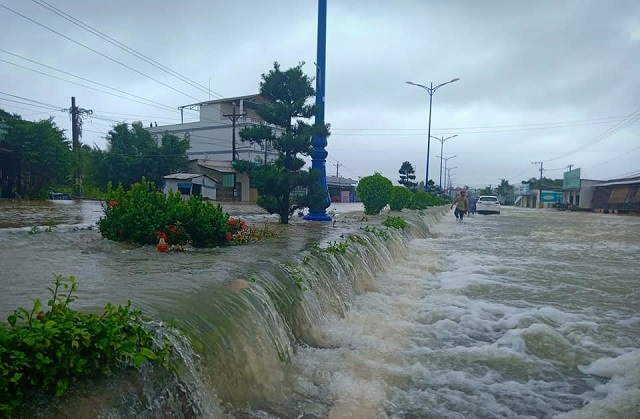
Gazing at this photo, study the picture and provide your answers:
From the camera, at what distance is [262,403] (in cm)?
374

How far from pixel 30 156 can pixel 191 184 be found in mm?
10175

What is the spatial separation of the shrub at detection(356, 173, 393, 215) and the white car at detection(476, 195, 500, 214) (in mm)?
17548

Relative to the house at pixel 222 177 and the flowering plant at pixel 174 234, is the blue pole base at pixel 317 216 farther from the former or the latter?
the house at pixel 222 177

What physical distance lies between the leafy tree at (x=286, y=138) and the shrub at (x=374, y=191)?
881 centimetres

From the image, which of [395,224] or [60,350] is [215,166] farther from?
[60,350]

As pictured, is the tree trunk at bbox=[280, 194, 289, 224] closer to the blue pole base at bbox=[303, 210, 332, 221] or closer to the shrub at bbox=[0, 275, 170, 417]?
the blue pole base at bbox=[303, 210, 332, 221]

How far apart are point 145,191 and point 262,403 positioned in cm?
549

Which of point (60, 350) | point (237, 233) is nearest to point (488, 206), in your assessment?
point (237, 233)

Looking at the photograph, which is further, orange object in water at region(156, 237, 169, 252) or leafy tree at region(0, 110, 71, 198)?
leafy tree at region(0, 110, 71, 198)

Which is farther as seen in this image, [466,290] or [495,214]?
[495,214]

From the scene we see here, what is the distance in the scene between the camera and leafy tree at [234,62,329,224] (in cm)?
1239

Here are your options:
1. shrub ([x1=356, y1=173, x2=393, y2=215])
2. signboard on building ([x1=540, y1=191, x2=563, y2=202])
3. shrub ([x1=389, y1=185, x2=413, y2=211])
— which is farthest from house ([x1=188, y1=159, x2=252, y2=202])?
signboard on building ([x1=540, y1=191, x2=563, y2=202])

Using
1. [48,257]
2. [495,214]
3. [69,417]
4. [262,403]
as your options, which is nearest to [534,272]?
[262,403]

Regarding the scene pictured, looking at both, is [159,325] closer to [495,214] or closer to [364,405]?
[364,405]
